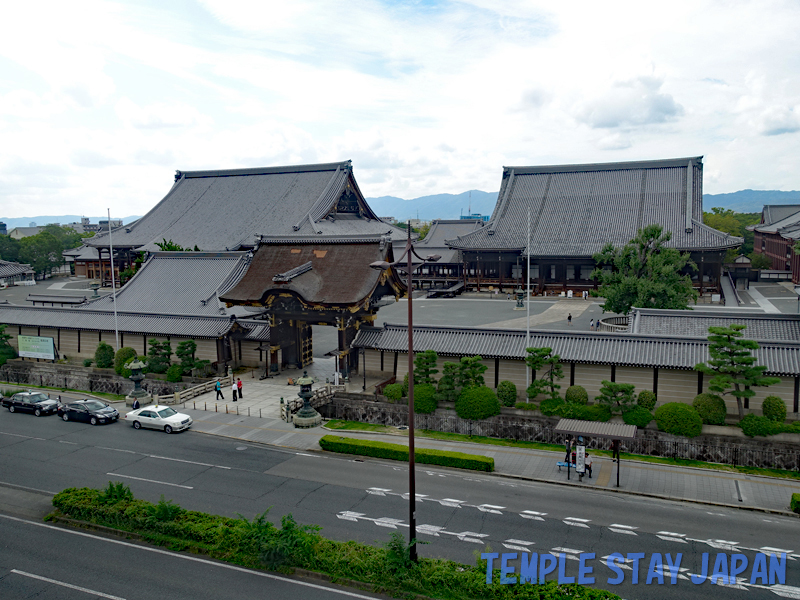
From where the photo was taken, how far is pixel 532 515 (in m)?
23.6

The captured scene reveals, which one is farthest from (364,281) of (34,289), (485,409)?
(34,289)

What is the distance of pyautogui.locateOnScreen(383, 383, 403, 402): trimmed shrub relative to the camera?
121ft

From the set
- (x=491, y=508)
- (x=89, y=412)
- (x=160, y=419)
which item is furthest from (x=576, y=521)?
(x=89, y=412)

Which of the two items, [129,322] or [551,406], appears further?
[129,322]

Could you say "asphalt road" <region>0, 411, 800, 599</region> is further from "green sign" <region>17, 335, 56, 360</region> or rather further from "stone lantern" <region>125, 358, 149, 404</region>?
"green sign" <region>17, 335, 56, 360</region>

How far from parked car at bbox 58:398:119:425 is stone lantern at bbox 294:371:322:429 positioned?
12.8 metres

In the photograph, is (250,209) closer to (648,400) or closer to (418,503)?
(648,400)

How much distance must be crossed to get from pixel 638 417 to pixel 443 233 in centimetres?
7409

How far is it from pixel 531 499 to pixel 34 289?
109110 mm

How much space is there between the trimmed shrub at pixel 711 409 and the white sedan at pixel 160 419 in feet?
98.8

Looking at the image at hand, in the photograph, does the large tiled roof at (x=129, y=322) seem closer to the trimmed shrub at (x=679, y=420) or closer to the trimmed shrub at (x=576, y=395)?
the trimmed shrub at (x=576, y=395)

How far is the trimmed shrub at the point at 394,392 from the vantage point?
3697cm

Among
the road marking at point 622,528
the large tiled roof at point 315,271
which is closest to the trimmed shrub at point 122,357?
the large tiled roof at point 315,271

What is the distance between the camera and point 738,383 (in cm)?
3139
